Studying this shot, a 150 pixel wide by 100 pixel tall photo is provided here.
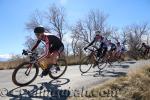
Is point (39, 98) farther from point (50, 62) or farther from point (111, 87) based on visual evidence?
point (50, 62)

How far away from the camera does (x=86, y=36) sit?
246 feet

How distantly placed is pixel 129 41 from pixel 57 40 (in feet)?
205

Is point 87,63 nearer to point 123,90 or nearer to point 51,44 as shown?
point 51,44

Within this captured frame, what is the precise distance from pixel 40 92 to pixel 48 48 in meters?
2.30

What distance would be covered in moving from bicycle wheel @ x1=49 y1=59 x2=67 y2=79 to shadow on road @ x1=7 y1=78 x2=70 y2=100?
1.36 m

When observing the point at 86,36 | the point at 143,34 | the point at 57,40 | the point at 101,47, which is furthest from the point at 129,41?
the point at 57,40

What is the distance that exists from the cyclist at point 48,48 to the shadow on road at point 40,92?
86 centimetres

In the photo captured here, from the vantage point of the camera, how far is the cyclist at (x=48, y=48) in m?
10.2

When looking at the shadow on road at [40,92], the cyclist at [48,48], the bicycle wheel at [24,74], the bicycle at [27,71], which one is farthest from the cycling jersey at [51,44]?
the shadow on road at [40,92]

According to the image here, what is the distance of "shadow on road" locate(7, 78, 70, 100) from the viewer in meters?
8.03

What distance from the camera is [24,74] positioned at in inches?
387

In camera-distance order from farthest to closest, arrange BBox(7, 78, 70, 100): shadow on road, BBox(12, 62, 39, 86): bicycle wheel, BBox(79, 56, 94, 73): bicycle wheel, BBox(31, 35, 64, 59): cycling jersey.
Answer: BBox(79, 56, 94, 73): bicycle wheel → BBox(31, 35, 64, 59): cycling jersey → BBox(12, 62, 39, 86): bicycle wheel → BBox(7, 78, 70, 100): shadow on road

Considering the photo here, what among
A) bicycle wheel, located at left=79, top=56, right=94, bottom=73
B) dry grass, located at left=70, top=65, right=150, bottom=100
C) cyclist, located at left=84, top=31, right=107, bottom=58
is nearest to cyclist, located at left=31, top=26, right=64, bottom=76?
dry grass, located at left=70, top=65, right=150, bottom=100

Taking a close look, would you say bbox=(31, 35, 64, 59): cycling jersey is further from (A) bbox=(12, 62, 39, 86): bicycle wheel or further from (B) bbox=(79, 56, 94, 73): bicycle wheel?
(B) bbox=(79, 56, 94, 73): bicycle wheel
